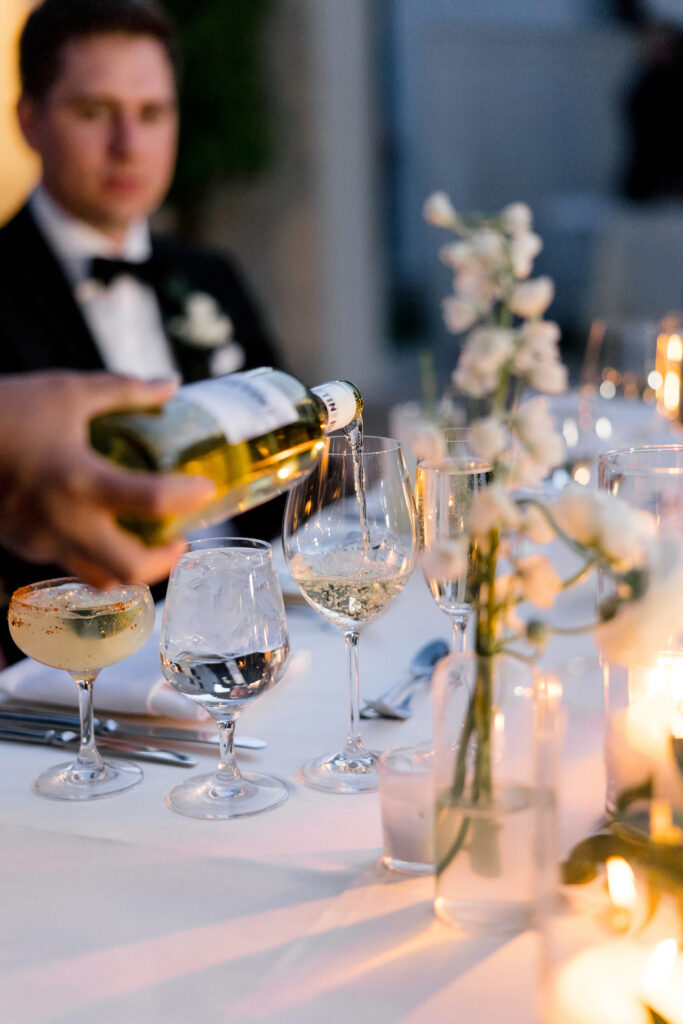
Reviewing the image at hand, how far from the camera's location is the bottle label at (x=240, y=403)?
0.76 m

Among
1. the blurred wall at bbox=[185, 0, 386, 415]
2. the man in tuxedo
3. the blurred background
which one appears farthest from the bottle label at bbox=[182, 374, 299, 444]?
the blurred wall at bbox=[185, 0, 386, 415]

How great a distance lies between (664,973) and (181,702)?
0.58m

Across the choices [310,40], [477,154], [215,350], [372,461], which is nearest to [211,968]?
[372,461]

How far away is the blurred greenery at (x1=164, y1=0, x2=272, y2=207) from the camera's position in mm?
5926

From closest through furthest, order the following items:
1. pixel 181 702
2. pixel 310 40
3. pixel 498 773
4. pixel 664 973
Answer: pixel 664 973 → pixel 498 773 → pixel 181 702 → pixel 310 40

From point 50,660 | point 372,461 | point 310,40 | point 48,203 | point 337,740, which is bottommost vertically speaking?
point 337,740

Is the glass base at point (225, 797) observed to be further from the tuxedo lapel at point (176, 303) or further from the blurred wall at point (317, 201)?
the blurred wall at point (317, 201)

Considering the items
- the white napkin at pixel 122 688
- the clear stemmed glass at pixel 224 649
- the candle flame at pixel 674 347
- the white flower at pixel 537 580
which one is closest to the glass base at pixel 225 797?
the clear stemmed glass at pixel 224 649

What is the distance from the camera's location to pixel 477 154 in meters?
8.20

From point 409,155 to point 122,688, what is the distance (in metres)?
7.08

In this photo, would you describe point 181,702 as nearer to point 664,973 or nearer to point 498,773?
point 498,773

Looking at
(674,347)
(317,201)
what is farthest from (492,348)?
(317,201)

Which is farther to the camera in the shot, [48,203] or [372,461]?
[48,203]

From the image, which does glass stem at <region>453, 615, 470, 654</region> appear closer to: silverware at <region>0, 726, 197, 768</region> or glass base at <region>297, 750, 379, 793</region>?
glass base at <region>297, 750, 379, 793</region>
